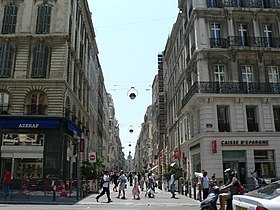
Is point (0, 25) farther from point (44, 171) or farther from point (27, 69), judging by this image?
point (44, 171)

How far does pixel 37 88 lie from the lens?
25141mm

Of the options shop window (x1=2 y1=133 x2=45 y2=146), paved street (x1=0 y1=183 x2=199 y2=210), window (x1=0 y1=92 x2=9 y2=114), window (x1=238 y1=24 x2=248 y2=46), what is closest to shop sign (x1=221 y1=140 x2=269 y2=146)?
paved street (x1=0 y1=183 x2=199 y2=210)

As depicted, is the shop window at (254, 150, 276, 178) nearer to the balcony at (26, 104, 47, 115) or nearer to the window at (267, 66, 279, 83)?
Result: the window at (267, 66, 279, 83)

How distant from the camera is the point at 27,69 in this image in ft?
84.2

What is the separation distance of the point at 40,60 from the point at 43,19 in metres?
4.07

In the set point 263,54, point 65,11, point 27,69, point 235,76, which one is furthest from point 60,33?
point 263,54

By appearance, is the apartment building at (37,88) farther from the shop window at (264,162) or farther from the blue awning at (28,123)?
the shop window at (264,162)

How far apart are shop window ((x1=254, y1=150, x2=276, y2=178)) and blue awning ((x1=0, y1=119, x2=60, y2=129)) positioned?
Answer: 53.6 feet

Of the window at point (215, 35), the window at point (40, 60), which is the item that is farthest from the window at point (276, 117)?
the window at point (40, 60)

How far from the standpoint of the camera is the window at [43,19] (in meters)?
26.8

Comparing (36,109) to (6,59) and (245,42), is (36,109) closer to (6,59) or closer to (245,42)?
(6,59)

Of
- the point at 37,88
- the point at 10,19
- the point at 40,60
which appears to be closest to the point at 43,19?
the point at 10,19

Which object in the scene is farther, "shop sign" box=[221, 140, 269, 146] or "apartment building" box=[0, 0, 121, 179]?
"apartment building" box=[0, 0, 121, 179]

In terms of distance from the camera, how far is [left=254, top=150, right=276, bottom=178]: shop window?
2387cm
